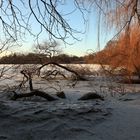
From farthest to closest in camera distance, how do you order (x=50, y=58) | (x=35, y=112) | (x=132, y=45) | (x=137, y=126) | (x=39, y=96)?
(x=50, y=58)
(x=132, y=45)
(x=39, y=96)
(x=35, y=112)
(x=137, y=126)

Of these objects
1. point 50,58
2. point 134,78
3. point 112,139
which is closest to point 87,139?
point 112,139

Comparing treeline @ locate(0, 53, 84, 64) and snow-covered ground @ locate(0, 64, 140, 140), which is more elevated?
treeline @ locate(0, 53, 84, 64)

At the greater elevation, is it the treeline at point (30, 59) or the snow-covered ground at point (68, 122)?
the treeline at point (30, 59)

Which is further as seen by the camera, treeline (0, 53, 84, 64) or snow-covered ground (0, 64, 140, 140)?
treeline (0, 53, 84, 64)

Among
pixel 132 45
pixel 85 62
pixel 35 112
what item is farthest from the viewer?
pixel 85 62

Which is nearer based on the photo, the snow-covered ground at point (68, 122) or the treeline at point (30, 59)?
the snow-covered ground at point (68, 122)

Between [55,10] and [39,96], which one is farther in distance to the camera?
[39,96]

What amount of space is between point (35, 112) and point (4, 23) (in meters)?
1.71

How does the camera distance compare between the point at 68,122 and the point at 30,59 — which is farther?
the point at 30,59

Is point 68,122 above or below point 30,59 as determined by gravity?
below

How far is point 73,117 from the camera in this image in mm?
7160

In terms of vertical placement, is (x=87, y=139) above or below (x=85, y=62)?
→ below

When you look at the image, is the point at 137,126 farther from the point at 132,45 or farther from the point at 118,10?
the point at 132,45

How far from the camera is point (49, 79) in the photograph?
22.6m
